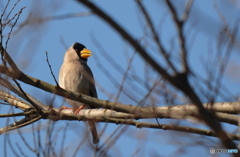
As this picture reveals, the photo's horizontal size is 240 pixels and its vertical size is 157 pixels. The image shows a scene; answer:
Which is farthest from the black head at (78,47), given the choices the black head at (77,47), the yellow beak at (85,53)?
the yellow beak at (85,53)

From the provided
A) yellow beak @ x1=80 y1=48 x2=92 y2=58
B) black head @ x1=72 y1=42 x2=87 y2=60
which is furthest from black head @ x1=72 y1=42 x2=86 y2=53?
yellow beak @ x1=80 y1=48 x2=92 y2=58

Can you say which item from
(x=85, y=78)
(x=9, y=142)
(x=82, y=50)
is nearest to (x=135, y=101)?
(x=9, y=142)

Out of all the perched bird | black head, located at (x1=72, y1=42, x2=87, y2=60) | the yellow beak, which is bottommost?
the perched bird

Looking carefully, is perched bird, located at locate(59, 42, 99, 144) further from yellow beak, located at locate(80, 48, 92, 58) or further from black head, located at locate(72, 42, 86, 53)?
black head, located at locate(72, 42, 86, 53)

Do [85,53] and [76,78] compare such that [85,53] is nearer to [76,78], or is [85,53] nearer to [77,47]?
[77,47]

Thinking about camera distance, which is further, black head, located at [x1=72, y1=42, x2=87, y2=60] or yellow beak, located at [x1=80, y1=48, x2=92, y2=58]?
black head, located at [x1=72, y1=42, x2=87, y2=60]

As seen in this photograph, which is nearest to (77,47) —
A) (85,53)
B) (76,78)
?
(85,53)

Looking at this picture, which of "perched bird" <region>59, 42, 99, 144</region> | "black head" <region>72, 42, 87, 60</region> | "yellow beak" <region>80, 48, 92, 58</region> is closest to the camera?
"perched bird" <region>59, 42, 99, 144</region>

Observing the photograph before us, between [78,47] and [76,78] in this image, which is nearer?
[76,78]

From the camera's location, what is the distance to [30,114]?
201 inches

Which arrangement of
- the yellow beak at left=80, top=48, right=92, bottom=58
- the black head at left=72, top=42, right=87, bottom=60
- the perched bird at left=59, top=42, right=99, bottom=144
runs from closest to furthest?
the perched bird at left=59, top=42, right=99, bottom=144
the yellow beak at left=80, top=48, right=92, bottom=58
the black head at left=72, top=42, right=87, bottom=60

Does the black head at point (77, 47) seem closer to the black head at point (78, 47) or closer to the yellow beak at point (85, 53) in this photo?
the black head at point (78, 47)

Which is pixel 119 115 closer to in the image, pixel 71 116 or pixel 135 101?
pixel 71 116

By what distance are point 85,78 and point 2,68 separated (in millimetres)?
3880
